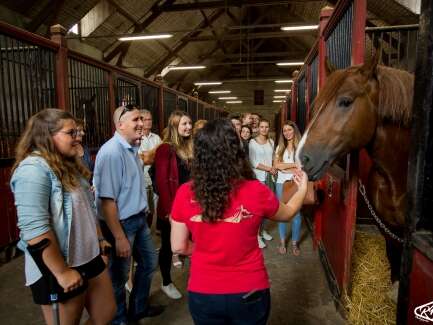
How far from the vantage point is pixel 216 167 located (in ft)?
3.71

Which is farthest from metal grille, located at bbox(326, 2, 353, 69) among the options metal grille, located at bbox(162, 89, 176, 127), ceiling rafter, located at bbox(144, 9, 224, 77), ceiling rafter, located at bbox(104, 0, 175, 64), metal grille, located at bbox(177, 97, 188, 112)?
ceiling rafter, located at bbox(144, 9, 224, 77)

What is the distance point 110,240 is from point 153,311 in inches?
30.1

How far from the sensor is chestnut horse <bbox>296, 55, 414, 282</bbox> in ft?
4.96

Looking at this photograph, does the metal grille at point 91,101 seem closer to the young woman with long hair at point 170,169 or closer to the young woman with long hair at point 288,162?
the young woman with long hair at point 170,169

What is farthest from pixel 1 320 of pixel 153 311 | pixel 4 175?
pixel 4 175

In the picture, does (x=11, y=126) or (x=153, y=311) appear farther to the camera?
(x=11, y=126)

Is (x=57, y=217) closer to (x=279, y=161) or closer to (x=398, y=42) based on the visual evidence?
(x=279, y=161)

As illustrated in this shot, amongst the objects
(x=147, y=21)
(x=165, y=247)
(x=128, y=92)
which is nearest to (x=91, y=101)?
(x=128, y=92)

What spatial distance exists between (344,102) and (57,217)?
4.90ft

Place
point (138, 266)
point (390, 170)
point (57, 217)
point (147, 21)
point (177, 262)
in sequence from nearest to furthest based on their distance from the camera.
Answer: point (57, 217), point (390, 170), point (138, 266), point (177, 262), point (147, 21)

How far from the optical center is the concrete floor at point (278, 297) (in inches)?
87.0

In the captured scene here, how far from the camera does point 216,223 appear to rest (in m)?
1.11

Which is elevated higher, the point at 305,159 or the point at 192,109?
the point at 192,109

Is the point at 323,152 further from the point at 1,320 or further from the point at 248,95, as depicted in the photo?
the point at 248,95
